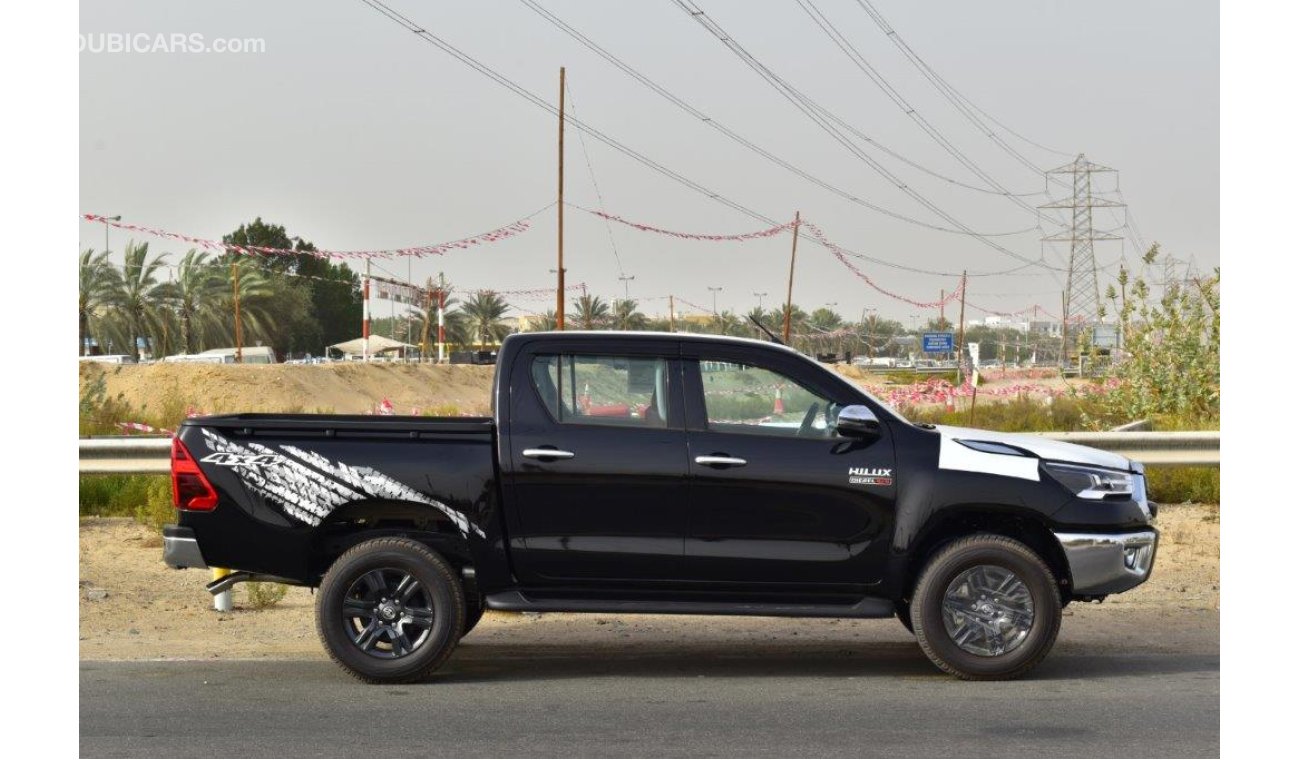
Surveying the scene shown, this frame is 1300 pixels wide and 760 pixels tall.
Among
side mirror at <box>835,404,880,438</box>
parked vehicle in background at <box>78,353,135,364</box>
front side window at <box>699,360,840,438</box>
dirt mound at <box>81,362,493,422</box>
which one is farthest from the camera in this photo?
parked vehicle in background at <box>78,353,135,364</box>

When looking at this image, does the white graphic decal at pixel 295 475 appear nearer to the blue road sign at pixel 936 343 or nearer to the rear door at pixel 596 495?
the rear door at pixel 596 495

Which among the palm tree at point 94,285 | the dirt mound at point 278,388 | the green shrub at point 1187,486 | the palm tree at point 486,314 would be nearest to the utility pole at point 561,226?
the dirt mound at point 278,388

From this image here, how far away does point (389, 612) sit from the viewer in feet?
26.4

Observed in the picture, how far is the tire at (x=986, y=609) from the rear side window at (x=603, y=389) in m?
1.72

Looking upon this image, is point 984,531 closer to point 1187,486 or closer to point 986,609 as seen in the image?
point 986,609

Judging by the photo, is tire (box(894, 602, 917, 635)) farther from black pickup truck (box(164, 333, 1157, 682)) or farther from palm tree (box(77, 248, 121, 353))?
palm tree (box(77, 248, 121, 353))

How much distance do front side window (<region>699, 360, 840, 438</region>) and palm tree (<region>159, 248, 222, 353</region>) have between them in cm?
6623

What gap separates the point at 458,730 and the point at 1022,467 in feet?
11.0

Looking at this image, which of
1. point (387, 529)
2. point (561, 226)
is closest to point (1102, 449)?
point (387, 529)

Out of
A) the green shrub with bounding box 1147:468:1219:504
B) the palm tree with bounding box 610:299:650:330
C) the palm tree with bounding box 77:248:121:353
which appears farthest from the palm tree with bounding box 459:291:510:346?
the green shrub with bounding box 1147:468:1219:504

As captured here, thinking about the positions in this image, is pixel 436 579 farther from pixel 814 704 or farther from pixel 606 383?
pixel 814 704

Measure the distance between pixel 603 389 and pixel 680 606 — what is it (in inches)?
50.1

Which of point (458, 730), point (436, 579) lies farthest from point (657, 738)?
point (436, 579)

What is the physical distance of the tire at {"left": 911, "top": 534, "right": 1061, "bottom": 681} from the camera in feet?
26.1
